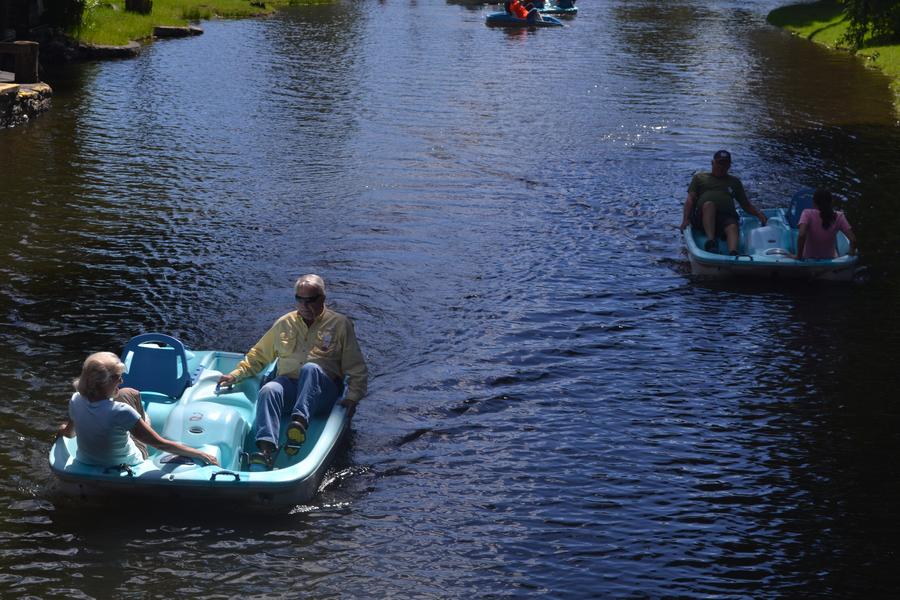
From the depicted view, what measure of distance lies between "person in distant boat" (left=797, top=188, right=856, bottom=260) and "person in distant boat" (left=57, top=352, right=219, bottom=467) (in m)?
9.35

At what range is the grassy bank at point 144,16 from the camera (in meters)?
36.8

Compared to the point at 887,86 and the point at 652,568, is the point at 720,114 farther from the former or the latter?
the point at 652,568

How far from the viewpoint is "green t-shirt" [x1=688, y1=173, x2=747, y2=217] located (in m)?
16.8

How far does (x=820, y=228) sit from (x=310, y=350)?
26.0 ft

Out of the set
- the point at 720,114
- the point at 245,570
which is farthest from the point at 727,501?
the point at 720,114

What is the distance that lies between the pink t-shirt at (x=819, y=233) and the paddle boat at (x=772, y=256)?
19cm

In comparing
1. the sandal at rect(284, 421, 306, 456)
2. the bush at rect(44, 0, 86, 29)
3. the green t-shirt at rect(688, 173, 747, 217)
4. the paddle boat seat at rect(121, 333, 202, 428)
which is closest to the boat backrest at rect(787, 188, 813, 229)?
the green t-shirt at rect(688, 173, 747, 217)

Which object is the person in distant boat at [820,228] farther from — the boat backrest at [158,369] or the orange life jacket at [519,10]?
the orange life jacket at [519,10]

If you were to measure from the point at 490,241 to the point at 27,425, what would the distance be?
28.0 ft

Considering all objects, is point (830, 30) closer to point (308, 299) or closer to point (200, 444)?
point (308, 299)

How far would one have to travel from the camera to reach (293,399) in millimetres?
10805

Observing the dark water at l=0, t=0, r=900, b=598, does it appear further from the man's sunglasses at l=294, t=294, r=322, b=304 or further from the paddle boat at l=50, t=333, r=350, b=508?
the man's sunglasses at l=294, t=294, r=322, b=304

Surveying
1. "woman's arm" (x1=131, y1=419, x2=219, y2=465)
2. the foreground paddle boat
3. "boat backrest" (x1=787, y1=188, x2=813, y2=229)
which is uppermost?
the foreground paddle boat

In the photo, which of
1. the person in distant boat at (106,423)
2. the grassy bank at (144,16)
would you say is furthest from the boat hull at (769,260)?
the grassy bank at (144,16)
